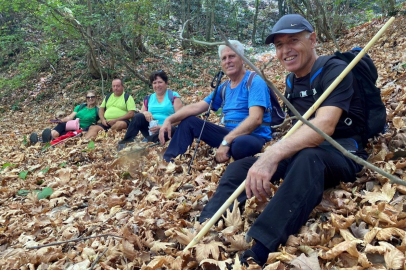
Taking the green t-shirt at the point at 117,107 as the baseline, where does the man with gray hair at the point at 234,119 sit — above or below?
above

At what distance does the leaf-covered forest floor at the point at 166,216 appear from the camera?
2.07 metres

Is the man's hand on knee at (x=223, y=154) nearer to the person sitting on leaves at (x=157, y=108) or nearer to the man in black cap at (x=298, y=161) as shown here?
the man in black cap at (x=298, y=161)

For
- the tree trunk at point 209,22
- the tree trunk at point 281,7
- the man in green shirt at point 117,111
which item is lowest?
the man in green shirt at point 117,111

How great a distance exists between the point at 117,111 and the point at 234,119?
4526 mm

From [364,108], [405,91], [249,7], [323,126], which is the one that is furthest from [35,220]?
[249,7]

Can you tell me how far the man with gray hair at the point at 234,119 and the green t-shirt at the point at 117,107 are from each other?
346 centimetres

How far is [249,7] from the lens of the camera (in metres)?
27.7

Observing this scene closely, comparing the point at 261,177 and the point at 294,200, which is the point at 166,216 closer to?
the point at 261,177

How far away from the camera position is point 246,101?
14.3 feet

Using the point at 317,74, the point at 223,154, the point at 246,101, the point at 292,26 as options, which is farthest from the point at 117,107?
the point at 317,74

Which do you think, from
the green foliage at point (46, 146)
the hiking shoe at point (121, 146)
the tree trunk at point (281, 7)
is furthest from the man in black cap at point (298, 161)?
the tree trunk at point (281, 7)

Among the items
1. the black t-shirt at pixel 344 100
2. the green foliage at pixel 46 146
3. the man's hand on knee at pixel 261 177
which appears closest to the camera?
the man's hand on knee at pixel 261 177

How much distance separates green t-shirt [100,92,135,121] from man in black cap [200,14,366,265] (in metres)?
5.65

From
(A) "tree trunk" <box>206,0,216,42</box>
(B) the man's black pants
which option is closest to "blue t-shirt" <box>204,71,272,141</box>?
(B) the man's black pants
